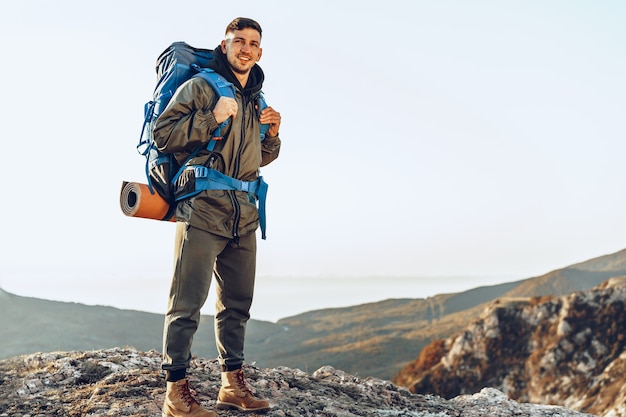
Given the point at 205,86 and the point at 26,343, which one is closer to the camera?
the point at 205,86

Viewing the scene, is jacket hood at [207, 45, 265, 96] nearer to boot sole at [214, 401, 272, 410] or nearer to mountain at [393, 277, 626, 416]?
boot sole at [214, 401, 272, 410]

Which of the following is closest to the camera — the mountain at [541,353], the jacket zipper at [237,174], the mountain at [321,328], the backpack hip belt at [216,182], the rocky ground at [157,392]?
the backpack hip belt at [216,182]

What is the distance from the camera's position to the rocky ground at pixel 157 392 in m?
6.45

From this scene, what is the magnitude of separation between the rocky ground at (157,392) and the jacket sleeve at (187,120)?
2.45 metres

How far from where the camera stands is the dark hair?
5730mm

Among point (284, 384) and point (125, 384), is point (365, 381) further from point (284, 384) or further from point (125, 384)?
point (125, 384)

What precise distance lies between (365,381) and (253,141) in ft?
12.9

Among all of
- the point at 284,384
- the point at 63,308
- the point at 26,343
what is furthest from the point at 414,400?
the point at 63,308

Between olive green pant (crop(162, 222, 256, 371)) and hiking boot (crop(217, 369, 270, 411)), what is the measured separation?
0.62 meters

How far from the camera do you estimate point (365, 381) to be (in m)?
8.45

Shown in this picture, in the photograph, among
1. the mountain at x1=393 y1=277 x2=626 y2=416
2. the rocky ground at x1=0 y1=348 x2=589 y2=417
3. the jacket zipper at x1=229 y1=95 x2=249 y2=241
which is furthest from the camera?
the mountain at x1=393 y1=277 x2=626 y2=416

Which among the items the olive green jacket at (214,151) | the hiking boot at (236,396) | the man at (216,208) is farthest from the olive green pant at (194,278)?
the hiking boot at (236,396)

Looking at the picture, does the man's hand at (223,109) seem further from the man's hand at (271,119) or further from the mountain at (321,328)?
the mountain at (321,328)

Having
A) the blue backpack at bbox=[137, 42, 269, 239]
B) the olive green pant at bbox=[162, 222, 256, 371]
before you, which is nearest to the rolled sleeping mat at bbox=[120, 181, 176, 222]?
the blue backpack at bbox=[137, 42, 269, 239]
